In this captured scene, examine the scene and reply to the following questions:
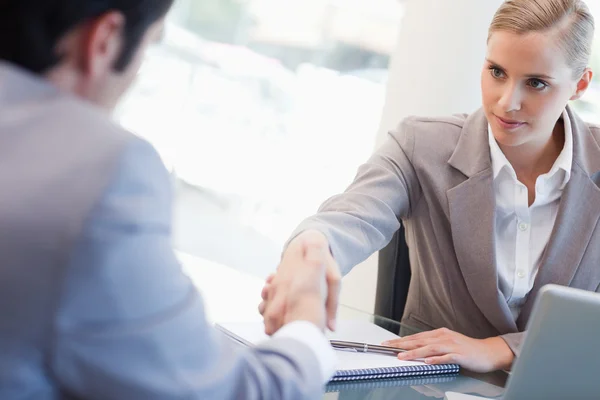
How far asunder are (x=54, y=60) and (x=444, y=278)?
130 centimetres

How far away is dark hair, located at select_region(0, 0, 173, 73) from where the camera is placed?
75 centimetres

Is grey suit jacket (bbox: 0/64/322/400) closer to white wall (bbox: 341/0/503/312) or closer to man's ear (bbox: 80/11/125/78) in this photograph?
man's ear (bbox: 80/11/125/78)

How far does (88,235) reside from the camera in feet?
2.26

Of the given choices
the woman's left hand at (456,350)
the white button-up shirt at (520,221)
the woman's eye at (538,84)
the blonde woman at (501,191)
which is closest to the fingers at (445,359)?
the woman's left hand at (456,350)

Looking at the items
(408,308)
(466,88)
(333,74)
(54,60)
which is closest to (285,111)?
(333,74)

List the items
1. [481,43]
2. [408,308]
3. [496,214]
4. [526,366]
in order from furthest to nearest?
[481,43] < [408,308] < [496,214] < [526,366]

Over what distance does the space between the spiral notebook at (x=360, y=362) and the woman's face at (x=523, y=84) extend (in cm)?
59

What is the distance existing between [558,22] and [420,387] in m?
0.86

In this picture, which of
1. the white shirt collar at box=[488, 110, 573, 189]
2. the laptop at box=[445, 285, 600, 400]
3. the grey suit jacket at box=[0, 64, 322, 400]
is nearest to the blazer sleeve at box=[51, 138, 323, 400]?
the grey suit jacket at box=[0, 64, 322, 400]

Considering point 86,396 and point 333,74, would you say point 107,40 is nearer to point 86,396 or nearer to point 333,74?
point 86,396

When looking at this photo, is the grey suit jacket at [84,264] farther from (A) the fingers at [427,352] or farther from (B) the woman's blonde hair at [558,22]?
(B) the woman's blonde hair at [558,22]

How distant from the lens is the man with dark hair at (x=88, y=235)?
0.69 m

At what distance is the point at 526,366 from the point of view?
3.71ft

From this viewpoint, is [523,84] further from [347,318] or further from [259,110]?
[259,110]
